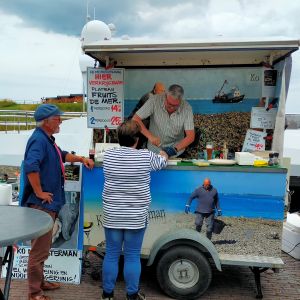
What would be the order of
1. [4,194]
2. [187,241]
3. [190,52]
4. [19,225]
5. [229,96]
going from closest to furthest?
1. [19,225]
2. [187,241]
3. [190,52]
4. [4,194]
5. [229,96]

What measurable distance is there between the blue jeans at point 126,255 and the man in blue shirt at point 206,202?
2.01ft

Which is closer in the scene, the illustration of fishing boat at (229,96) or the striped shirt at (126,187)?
the striped shirt at (126,187)

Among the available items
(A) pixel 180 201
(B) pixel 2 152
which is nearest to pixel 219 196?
(A) pixel 180 201

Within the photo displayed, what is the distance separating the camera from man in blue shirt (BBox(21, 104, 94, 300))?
344 cm

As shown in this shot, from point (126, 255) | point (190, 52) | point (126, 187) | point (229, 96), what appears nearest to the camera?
point (126, 187)

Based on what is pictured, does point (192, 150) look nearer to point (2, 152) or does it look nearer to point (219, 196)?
point (219, 196)

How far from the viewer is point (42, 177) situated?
3525 millimetres

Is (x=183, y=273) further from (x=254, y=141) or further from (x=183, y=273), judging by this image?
(x=254, y=141)

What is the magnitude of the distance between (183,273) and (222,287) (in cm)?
68

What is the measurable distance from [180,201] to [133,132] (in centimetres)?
88

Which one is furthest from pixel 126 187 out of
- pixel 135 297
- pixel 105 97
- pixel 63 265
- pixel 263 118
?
pixel 263 118

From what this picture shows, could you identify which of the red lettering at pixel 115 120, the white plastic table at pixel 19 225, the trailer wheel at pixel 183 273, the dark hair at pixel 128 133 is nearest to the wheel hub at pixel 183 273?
the trailer wheel at pixel 183 273

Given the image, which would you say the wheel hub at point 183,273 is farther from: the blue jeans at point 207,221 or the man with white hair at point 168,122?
the man with white hair at point 168,122

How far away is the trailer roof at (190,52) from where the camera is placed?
390 cm
